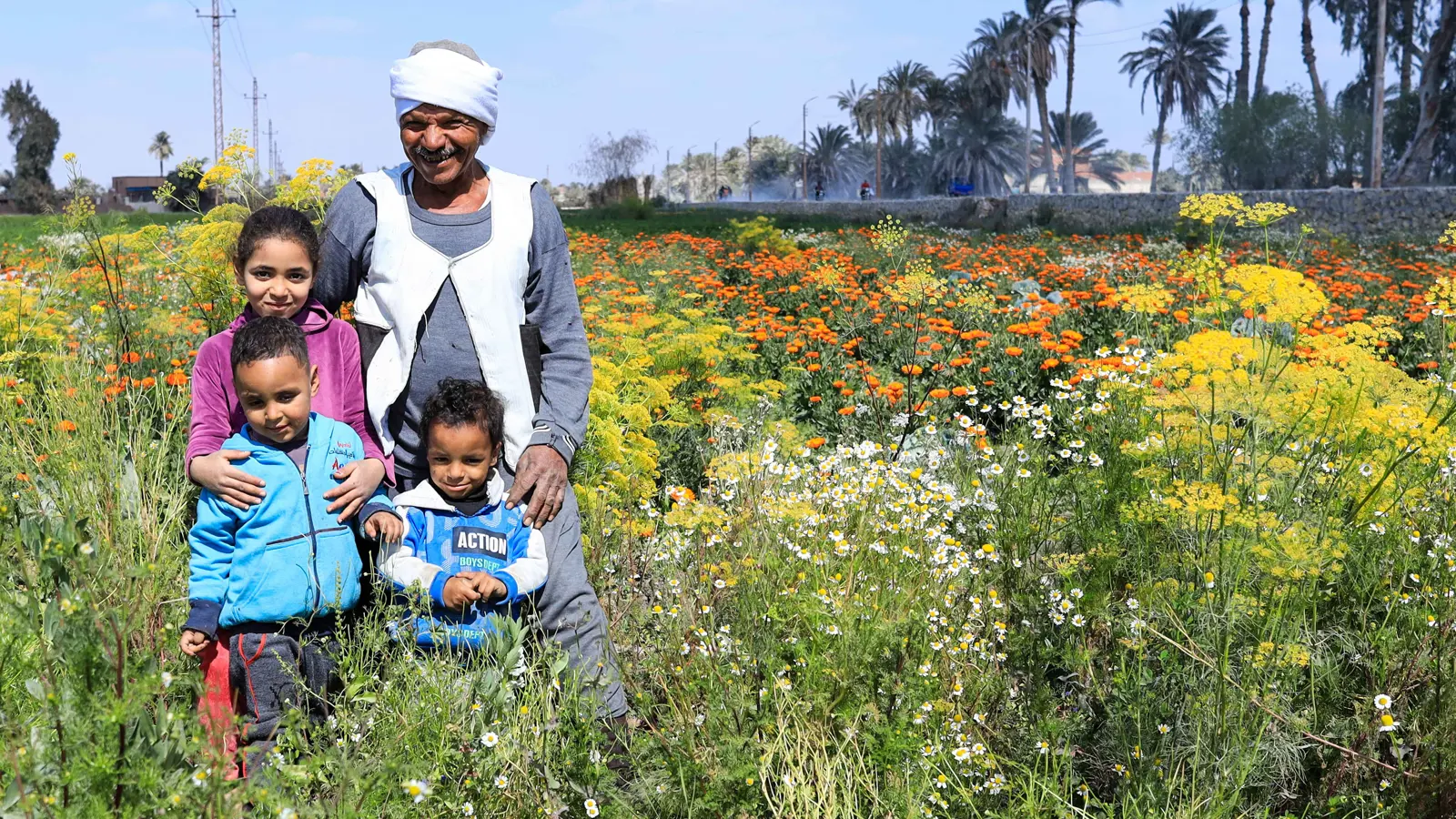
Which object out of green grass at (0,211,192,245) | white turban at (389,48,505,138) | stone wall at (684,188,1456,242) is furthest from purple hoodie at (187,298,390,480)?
stone wall at (684,188,1456,242)

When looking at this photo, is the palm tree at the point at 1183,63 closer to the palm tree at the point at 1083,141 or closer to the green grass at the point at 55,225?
the palm tree at the point at 1083,141

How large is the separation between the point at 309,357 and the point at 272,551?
543mm

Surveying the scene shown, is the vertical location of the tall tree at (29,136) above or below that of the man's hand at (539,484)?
above

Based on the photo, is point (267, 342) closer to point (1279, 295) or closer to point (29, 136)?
point (1279, 295)

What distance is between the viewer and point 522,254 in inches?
110

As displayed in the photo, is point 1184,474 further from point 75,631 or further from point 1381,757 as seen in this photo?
point 75,631

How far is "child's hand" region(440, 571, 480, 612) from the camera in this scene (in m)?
2.53

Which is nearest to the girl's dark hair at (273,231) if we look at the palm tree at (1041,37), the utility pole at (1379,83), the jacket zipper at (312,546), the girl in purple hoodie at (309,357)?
the girl in purple hoodie at (309,357)

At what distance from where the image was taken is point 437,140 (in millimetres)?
2678

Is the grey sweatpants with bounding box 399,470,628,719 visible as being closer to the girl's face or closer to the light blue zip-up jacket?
the light blue zip-up jacket

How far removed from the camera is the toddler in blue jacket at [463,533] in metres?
2.58

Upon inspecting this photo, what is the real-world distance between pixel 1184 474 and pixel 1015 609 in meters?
0.62

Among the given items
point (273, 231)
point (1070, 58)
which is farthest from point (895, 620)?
point (1070, 58)

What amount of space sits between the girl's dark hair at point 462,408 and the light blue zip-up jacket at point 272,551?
0.92ft
